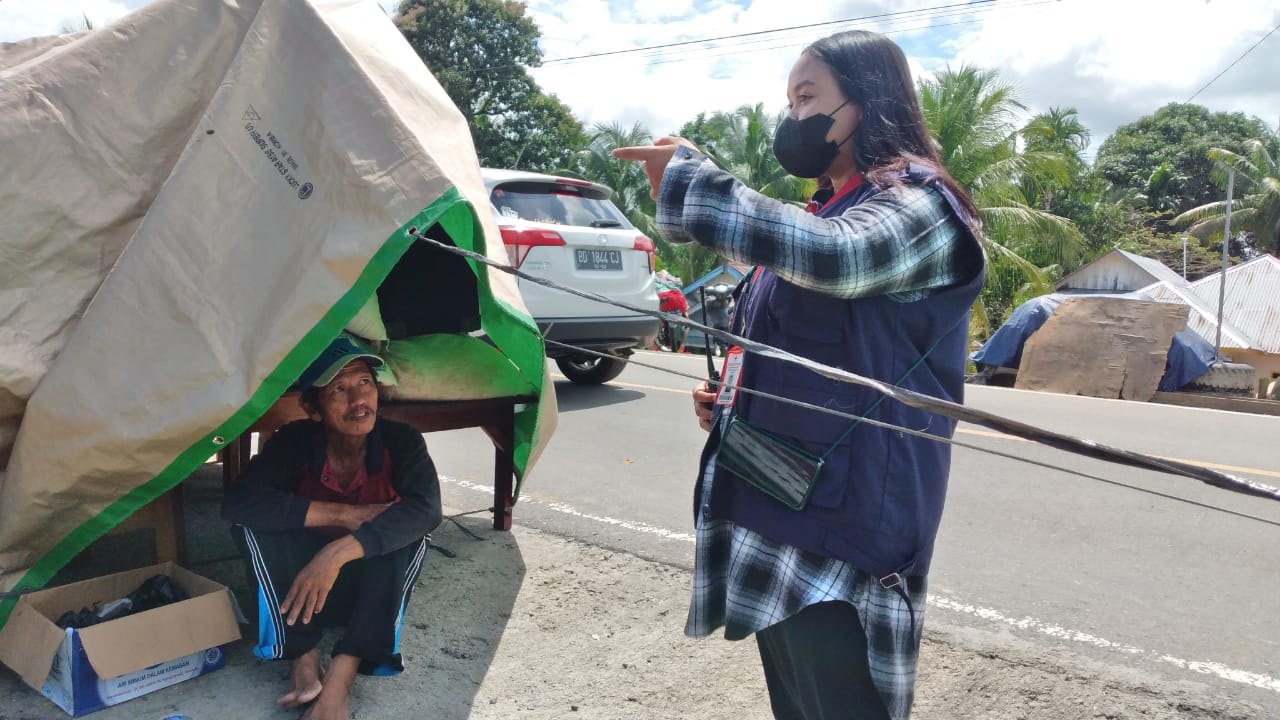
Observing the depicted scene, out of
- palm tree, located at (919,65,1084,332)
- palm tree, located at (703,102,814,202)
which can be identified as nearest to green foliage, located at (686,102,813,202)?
palm tree, located at (703,102,814,202)

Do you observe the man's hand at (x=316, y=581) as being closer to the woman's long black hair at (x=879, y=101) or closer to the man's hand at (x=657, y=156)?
the man's hand at (x=657, y=156)

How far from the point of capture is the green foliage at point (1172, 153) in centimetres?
4169

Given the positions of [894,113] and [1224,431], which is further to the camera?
[1224,431]

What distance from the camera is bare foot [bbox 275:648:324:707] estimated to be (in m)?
2.72

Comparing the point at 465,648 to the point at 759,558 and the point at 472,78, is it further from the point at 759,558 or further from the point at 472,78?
the point at 472,78

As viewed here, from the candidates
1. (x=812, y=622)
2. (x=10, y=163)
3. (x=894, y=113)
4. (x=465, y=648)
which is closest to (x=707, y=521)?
(x=812, y=622)

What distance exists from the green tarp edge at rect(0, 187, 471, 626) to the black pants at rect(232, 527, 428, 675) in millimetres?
335

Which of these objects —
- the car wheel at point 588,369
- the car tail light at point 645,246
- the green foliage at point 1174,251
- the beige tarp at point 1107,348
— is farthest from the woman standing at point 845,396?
the green foliage at point 1174,251

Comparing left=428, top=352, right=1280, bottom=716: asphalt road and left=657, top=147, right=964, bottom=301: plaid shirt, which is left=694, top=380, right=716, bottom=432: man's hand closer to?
left=657, top=147, right=964, bottom=301: plaid shirt

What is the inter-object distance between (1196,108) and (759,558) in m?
55.7

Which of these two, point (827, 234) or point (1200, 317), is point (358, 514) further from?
point (1200, 317)

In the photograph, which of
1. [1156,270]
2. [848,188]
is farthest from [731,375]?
[1156,270]

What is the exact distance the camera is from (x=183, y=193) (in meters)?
2.67

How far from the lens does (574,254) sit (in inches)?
292
